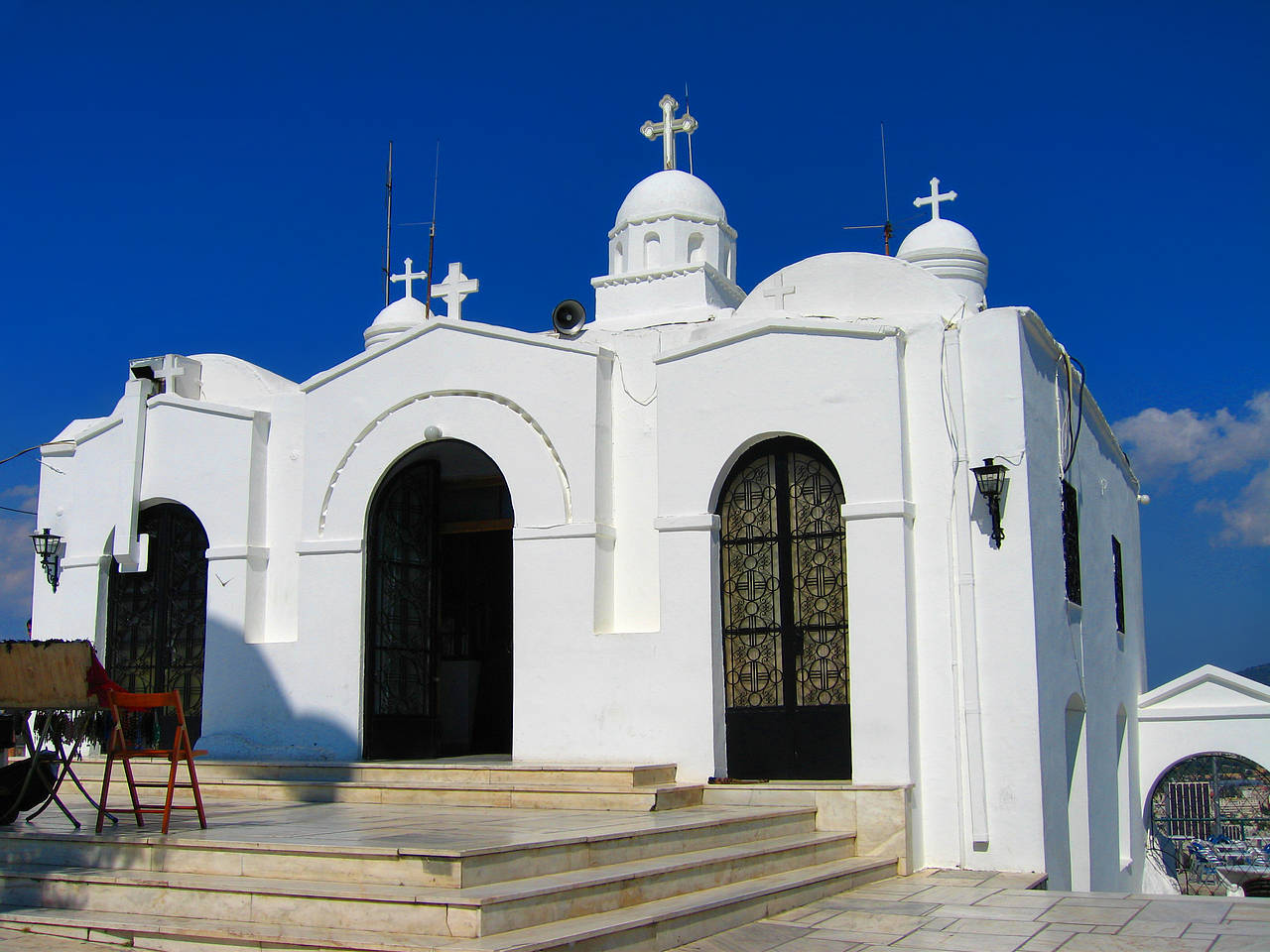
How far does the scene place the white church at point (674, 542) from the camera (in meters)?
9.90

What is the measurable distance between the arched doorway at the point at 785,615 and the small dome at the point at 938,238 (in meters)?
4.90

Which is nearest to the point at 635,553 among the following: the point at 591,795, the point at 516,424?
the point at 516,424

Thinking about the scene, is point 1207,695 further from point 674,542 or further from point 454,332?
point 454,332

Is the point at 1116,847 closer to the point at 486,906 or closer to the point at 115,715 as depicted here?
the point at 486,906

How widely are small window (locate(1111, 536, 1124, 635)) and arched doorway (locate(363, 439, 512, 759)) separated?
6.98 metres


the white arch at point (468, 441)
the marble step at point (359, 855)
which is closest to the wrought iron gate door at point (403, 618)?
the white arch at point (468, 441)

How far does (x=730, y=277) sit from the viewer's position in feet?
47.6

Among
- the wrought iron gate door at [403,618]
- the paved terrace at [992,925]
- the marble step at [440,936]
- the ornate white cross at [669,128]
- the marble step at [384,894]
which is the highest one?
the ornate white cross at [669,128]

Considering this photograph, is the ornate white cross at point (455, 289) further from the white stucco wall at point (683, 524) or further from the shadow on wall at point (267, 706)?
the shadow on wall at point (267, 706)

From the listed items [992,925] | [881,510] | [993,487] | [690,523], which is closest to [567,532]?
[690,523]

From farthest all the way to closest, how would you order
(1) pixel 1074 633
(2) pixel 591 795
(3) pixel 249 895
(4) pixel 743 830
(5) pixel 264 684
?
(5) pixel 264 684, (1) pixel 1074 633, (2) pixel 591 795, (4) pixel 743 830, (3) pixel 249 895

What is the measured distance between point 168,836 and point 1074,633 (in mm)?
7877

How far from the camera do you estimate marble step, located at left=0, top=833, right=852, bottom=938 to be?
597 cm

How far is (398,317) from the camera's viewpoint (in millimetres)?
17109
